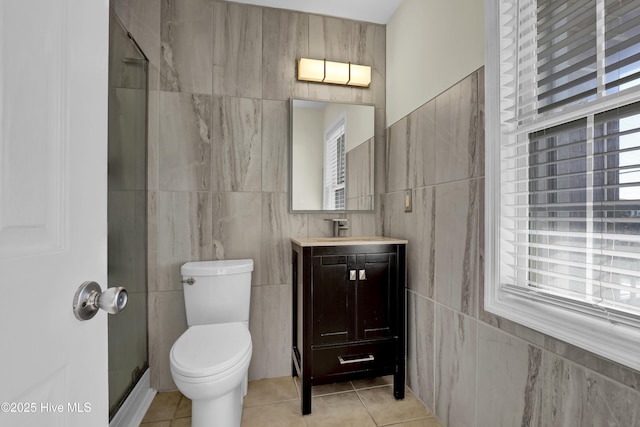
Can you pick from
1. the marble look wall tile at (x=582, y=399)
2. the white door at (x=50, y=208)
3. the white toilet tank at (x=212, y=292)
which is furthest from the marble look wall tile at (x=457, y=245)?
the white door at (x=50, y=208)

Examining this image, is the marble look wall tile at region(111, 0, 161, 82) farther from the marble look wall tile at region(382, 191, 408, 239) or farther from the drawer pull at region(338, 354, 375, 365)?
the drawer pull at region(338, 354, 375, 365)

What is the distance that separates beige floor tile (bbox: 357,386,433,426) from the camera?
5.42 feet

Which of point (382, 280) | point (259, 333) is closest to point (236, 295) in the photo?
point (259, 333)

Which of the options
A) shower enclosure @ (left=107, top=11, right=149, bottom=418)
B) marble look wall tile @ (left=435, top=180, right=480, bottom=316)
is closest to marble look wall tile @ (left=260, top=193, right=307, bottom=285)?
shower enclosure @ (left=107, top=11, right=149, bottom=418)

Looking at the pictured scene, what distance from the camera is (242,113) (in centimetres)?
206

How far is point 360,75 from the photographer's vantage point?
7.21ft

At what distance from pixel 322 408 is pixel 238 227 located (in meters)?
1.24

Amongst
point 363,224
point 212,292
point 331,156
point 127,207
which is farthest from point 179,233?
point 363,224

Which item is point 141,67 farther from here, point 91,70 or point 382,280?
point 382,280

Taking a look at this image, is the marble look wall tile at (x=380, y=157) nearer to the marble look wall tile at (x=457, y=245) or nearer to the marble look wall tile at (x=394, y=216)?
the marble look wall tile at (x=394, y=216)

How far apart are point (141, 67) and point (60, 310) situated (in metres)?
1.88

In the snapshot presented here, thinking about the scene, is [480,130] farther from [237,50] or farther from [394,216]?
[237,50]

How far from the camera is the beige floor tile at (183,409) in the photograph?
169 centimetres

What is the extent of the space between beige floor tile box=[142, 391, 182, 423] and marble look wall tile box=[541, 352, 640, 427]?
183cm
